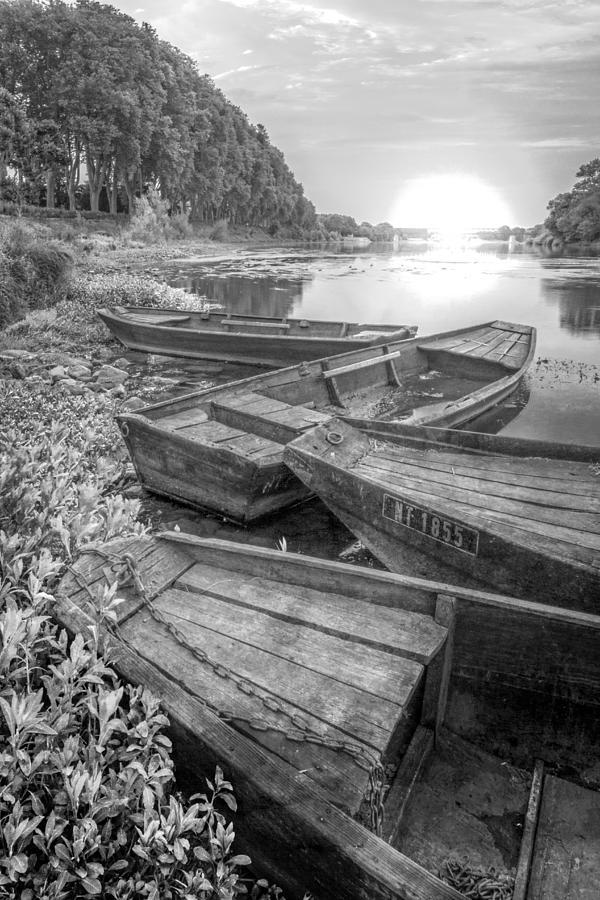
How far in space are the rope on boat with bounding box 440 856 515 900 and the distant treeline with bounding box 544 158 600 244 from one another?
101 m

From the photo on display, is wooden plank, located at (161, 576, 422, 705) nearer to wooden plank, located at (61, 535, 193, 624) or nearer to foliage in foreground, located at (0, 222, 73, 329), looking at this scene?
wooden plank, located at (61, 535, 193, 624)

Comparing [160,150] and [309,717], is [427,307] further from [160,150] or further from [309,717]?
[160,150]

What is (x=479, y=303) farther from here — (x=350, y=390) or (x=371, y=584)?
(x=371, y=584)

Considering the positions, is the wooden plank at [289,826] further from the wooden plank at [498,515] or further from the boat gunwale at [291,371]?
the boat gunwale at [291,371]

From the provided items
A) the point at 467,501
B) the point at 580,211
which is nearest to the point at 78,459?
the point at 467,501

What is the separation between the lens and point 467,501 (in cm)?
587

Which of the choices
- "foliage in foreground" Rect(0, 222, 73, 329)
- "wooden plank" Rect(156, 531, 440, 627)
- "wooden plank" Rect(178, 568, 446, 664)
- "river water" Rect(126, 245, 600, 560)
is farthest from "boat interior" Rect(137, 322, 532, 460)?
"foliage in foreground" Rect(0, 222, 73, 329)

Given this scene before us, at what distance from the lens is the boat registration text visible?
513 cm

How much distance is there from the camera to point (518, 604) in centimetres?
340

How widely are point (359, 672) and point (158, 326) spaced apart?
14.7 metres

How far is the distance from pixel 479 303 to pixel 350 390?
24.0 meters

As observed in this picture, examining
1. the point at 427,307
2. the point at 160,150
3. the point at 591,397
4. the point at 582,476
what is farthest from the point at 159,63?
the point at 582,476

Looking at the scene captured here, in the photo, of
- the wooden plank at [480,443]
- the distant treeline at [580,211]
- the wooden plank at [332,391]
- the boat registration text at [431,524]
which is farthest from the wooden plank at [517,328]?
the distant treeline at [580,211]

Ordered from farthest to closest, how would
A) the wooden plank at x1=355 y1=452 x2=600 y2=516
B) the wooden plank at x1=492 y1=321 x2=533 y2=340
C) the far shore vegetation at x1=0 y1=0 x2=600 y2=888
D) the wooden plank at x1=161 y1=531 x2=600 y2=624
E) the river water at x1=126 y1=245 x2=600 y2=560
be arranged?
1. the wooden plank at x1=492 y1=321 x2=533 y2=340
2. the river water at x1=126 y1=245 x2=600 y2=560
3. the wooden plank at x1=355 y1=452 x2=600 y2=516
4. the wooden plank at x1=161 y1=531 x2=600 y2=624
5. the far shore vegetation at x1=0 y1=0 x2=600 y2=888
